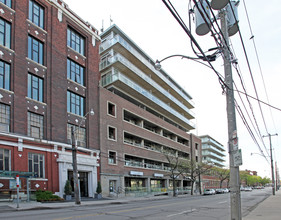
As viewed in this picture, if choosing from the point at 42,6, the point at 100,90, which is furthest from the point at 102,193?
the point at 42,6

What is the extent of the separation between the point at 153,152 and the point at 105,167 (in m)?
16.4

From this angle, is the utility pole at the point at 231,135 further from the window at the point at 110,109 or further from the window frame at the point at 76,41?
the window at the point at 110,109

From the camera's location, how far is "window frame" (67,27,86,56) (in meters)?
35.2

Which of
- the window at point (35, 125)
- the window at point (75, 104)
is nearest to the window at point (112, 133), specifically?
the window at point (75, 104)

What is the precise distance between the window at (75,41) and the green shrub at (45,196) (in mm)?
17642

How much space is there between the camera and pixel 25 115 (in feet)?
87.9

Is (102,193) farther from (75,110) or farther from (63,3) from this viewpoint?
(63,3)

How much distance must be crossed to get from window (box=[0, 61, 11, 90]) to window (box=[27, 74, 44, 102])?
7.83 feet

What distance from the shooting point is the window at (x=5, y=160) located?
24.0 meters

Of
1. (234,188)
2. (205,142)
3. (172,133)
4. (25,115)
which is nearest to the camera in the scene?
(234,188)

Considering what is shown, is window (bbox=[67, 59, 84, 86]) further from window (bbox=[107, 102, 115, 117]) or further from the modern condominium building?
the modern condominium building

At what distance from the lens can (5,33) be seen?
87.2 ft

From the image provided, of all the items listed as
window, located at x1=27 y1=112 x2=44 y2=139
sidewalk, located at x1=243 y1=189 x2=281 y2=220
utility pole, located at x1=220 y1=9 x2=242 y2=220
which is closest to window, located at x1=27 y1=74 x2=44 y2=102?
window, located at x1=27 y1=112 x2=44 y2=139

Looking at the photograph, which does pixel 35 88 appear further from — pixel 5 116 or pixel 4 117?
pixel 4 117
